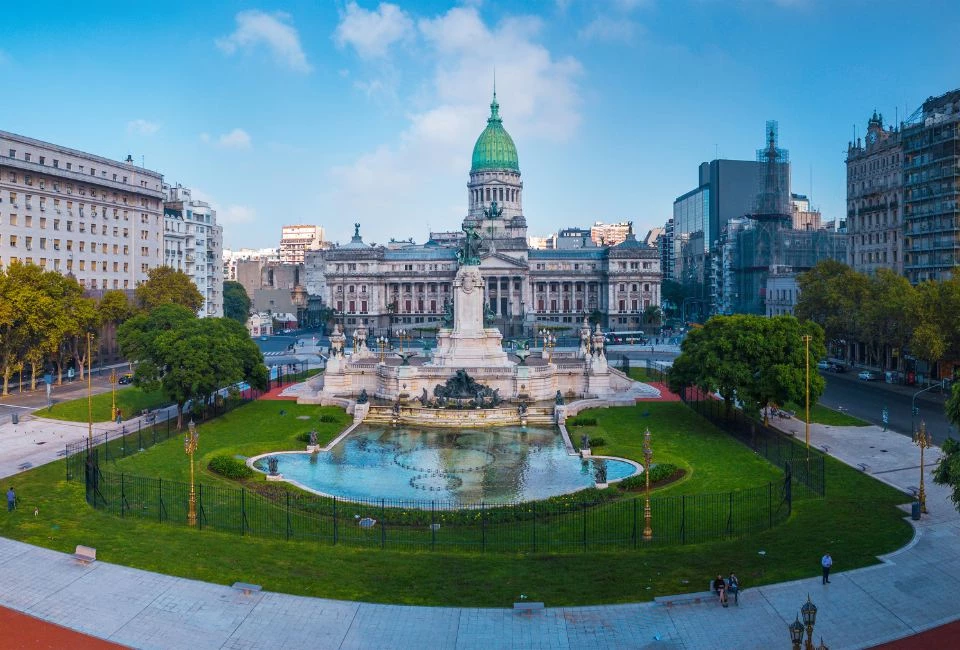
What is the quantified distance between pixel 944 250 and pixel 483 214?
350ft

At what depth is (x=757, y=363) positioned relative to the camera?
5106 cm

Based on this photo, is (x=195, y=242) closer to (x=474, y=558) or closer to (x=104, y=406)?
(x=104, y=406)

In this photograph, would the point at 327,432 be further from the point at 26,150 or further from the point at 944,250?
the point at 944,250

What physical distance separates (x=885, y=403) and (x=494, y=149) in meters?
130

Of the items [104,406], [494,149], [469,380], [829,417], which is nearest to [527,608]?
[469,380]

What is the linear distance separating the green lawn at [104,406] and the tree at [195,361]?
429cm

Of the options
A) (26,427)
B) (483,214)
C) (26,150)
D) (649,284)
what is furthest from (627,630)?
(483,214)

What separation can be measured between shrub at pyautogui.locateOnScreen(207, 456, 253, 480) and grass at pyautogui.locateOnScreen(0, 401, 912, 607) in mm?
6387

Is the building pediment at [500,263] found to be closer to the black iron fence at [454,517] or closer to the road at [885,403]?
the road at [885,403]

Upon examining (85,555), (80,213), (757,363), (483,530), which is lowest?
(85,555)

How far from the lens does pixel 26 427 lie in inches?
2153

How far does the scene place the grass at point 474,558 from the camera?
26.5 metres

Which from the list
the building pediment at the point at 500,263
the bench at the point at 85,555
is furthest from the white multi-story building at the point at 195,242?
the bench at the point at 85,555

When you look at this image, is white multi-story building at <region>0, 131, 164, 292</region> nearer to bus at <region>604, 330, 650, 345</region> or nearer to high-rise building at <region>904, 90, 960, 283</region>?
bus at <region>604, 330, 650, 345</region>
